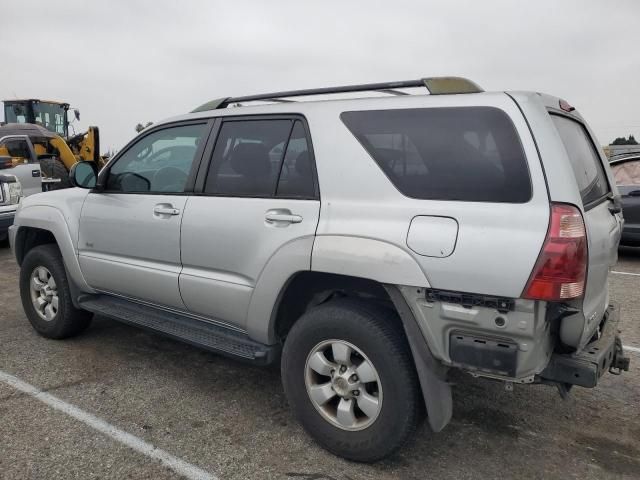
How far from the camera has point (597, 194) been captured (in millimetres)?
2840

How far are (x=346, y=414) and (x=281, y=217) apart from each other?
41.8 inches

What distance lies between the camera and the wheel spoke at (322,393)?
274 cm

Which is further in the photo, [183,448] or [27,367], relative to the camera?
[27,367]

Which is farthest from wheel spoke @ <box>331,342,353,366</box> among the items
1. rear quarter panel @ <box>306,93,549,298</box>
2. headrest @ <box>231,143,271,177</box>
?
headrest @ <box>231,143,271,177</box>

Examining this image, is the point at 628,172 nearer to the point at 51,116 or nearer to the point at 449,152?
the point at 449,152

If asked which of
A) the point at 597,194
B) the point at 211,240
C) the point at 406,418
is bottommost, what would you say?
the point at 406,418

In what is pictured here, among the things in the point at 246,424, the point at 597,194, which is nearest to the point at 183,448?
the point at 246,424

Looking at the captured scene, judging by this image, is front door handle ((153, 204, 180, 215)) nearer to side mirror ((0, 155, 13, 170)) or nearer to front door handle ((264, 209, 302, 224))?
front door handle ((264, 209, 302, 224))

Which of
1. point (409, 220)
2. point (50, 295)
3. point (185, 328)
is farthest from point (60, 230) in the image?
point (409, 220)

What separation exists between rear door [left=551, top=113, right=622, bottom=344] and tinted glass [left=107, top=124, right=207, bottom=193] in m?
2.18

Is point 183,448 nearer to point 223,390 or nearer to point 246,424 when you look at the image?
point 246,424

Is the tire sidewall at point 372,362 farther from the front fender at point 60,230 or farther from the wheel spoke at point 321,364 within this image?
the front fender at point 60,230

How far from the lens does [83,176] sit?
4.02 meters

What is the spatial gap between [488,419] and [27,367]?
126 inches
